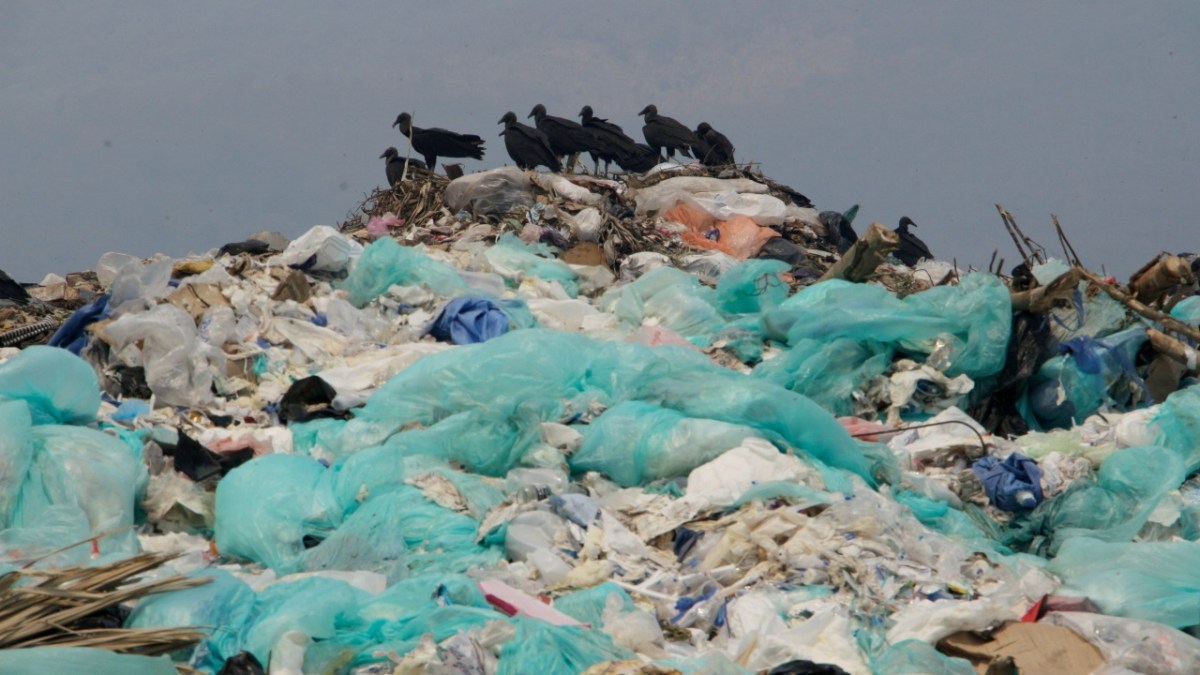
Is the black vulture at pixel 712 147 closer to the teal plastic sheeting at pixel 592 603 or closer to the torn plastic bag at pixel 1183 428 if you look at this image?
the torn plastic bag at pixel 1183 428

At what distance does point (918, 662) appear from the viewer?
4125 millimetres

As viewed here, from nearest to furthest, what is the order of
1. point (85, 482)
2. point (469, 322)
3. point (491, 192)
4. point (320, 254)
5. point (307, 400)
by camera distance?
point (85, 482), point (307, 400), point (469, 322), point (320, 254), point (491, 192)

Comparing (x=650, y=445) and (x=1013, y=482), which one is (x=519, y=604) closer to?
(x=650, y=445)

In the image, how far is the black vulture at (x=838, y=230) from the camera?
39.9 feet

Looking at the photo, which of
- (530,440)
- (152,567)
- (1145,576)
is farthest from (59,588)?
(1145,576)

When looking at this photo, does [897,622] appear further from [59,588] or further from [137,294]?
[137,294]

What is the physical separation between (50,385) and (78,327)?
1866 millimetres

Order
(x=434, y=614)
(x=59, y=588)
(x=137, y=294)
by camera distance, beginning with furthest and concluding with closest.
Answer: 1. (x=137, y=294)
2. (x=434, y=614)
3. (x=59, y=588)

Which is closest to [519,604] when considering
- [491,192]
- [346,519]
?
[346,519]

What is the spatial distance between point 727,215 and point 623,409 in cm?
592

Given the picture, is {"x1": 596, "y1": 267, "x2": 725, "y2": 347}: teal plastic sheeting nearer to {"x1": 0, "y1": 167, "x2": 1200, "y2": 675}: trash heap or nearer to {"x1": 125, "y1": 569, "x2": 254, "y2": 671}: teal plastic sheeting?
{"x1": 0, "y1": 167, "x2": 1200, "y2": 675}: trash heap

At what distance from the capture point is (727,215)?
11477 millimetres

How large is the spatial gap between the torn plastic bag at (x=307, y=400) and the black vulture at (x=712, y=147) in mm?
7747

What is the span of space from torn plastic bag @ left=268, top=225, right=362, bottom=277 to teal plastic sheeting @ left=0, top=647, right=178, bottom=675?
541 cm
